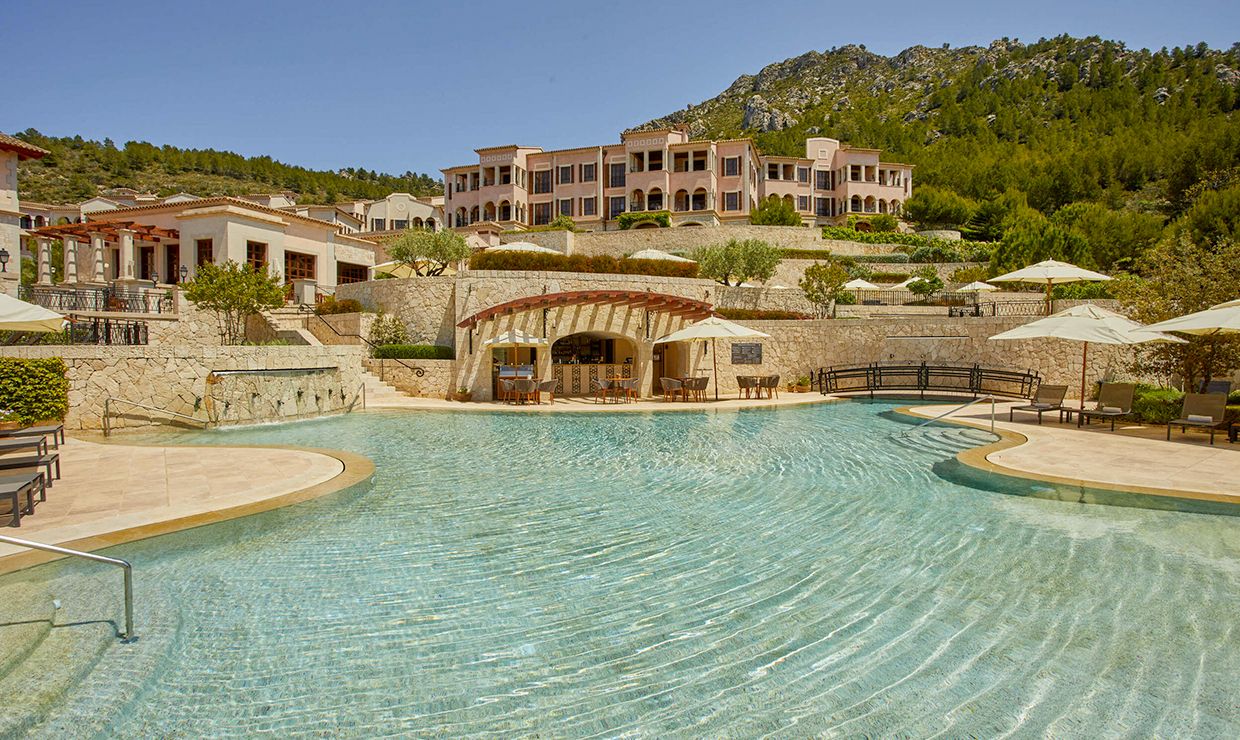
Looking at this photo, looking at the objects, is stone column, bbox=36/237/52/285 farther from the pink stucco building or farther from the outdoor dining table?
the pink stucco building

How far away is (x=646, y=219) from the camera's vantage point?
47188 millimetres

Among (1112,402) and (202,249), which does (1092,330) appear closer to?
(1112,402)

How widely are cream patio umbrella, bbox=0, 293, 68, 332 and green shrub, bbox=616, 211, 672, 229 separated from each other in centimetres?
3949

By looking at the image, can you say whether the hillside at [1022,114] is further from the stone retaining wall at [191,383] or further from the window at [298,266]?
the stone retaining wall at [191,383]

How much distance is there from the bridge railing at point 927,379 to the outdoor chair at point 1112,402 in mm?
5345

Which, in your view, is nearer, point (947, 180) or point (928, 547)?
point (928, 547)

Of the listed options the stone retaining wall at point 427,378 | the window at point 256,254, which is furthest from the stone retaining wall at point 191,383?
the window at point 256,254

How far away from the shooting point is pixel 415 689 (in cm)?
396

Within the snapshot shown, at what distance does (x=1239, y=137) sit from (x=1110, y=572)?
69.3 metres

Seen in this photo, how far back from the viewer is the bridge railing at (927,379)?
2088cm

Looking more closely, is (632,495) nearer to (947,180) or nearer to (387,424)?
(387,424)

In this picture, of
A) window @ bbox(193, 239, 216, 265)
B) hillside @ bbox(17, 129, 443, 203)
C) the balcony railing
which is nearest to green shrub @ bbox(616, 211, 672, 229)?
window @ bbox(193, 239, 216, 265)

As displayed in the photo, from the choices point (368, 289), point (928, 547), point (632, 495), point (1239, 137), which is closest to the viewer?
point (928, 547)

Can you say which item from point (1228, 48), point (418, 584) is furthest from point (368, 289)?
point (1228, 48)
